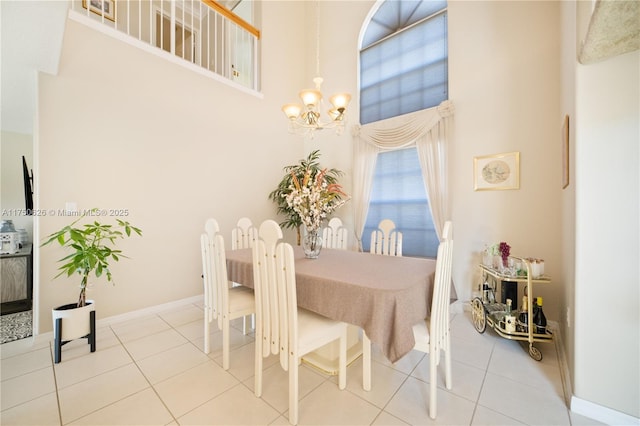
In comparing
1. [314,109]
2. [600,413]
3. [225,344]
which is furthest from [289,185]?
[600,413]

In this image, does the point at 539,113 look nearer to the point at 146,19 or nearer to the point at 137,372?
the point at 137,372

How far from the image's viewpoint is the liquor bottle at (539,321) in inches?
83.7

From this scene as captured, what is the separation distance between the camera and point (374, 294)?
4.45ft

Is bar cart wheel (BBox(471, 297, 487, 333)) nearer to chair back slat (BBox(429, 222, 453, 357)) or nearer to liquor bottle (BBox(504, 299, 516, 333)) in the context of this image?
liquor bottle (BBox(504, 299, 516, 333))

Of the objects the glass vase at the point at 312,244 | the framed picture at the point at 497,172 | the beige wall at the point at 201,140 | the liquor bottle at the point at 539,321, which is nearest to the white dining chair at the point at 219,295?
the glass vase at the point at 312,244

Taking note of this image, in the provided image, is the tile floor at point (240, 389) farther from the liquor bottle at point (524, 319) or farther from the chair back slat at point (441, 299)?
the chair back slat at point (441, 299)

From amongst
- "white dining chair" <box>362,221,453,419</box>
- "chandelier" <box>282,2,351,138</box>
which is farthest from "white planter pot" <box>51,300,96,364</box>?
"chandelier" <box>282,2,351,138</box>

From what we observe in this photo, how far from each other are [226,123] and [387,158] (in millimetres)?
2408

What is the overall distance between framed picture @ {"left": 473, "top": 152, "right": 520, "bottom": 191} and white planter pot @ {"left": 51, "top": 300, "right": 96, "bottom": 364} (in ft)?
13.4

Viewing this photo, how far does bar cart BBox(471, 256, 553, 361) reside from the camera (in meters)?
2.10

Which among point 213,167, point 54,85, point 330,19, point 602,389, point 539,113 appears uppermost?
point 330,19

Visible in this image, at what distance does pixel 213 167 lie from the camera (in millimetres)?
3561

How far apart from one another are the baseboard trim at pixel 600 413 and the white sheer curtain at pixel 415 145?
1.94m

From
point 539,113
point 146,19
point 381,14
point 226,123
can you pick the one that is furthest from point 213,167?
point 539,113
